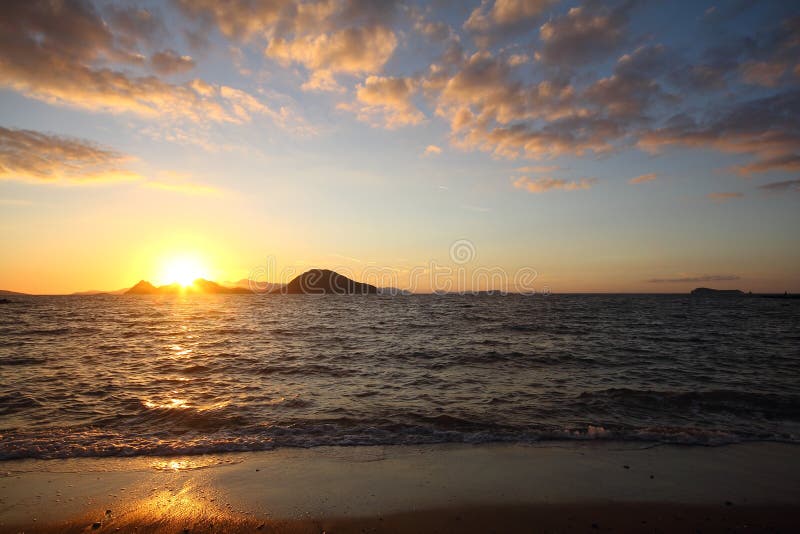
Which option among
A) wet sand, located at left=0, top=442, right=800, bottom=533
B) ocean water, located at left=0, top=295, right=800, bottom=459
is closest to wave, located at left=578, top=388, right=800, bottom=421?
ocean water, located at left=0, top=295, right=800, bottom=459

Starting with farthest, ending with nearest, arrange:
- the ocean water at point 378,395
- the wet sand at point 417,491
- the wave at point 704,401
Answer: the wave at point 704,401, the ocean water at point 378,395, the wet sand at point 417,491

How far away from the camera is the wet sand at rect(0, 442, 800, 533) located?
20.6 ft

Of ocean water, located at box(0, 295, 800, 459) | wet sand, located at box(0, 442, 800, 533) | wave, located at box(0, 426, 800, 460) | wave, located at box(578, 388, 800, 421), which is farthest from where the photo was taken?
wave, located at box(578, 388, 800, 421)

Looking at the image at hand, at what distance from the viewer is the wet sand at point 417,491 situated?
628cm

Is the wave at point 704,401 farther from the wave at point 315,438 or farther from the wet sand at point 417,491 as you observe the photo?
the wet sand at point 417,491

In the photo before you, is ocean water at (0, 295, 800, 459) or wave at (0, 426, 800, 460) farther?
ocean water at (0, 295, 800, 459)

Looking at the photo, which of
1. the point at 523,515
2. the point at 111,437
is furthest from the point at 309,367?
the point at 523,515

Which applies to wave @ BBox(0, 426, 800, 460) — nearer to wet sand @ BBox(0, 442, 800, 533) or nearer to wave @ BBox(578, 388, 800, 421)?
wet sand @ BBox(0, 442, 800, 533)

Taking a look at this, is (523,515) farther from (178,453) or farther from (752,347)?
(752,347)

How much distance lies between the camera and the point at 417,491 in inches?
285

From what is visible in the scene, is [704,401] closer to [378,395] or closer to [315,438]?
[378,395]

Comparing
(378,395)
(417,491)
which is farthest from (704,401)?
(417,491)

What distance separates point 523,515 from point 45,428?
1301 centimetres

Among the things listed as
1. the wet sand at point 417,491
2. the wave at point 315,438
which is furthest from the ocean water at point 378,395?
the wet sand at point 417,491
